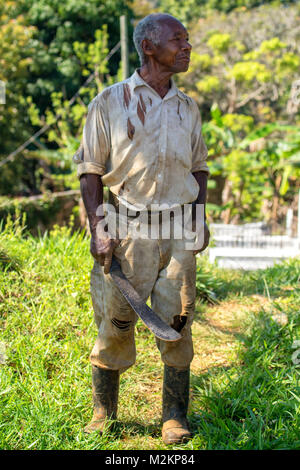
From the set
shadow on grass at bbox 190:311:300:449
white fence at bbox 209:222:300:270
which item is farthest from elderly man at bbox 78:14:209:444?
white fence at bbox 209:222:300:270

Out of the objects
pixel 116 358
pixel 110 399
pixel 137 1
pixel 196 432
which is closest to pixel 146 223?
pixel 116 358

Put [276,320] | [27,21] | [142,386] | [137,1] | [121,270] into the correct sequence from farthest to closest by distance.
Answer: [137,1], [27,21], [276,320], [142,386], [121,270]

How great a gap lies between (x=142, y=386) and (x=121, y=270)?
1.20 m

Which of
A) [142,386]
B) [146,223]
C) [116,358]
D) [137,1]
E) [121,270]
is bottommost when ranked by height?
[142,386]

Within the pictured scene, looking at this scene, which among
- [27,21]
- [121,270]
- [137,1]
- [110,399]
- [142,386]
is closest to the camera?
[121,270]

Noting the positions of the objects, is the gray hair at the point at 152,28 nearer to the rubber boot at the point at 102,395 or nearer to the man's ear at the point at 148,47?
the man's ear at the point at 148,47

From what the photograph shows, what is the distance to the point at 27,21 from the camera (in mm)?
15680

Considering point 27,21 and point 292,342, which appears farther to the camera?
point 27,21

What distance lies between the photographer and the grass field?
107 inches

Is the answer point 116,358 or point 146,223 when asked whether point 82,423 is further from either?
point 146,223

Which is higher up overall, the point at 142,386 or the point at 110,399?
the point at 110,399

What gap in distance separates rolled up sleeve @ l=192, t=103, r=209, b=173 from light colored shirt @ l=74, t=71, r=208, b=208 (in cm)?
14

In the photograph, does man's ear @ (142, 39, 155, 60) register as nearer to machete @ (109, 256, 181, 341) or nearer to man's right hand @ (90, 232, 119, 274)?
man's right hand @ (90, 232, 119, 274)

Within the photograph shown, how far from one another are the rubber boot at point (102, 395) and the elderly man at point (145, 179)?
7 cm
